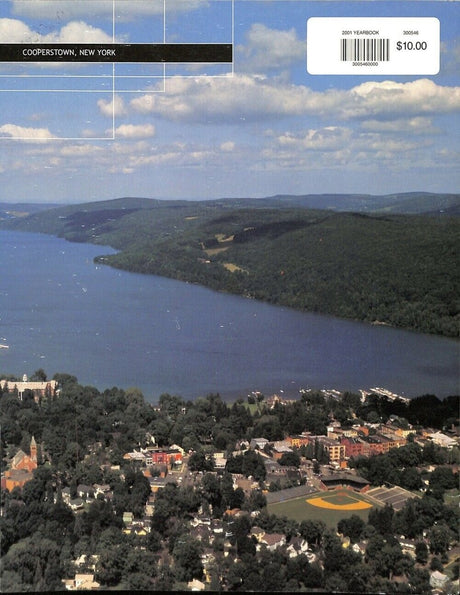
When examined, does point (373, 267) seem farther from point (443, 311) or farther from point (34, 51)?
point (34, 51)

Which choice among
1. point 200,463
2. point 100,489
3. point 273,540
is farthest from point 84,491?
point 273,540

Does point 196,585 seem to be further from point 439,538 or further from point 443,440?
point 443,440

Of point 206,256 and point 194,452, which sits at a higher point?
point 206,256

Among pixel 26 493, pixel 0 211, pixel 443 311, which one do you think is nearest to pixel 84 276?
pixel 0 211

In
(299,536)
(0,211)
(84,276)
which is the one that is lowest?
(299,536)

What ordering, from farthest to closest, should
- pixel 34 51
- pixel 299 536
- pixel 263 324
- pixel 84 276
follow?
pixel 84 276
pixel 263 324
pixel 299 536
pixel 34 51

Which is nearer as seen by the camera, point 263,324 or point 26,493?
point 26,493

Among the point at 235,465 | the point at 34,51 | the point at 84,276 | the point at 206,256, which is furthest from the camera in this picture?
the point at 206,256

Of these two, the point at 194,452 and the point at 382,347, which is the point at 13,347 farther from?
the point at 382,347
